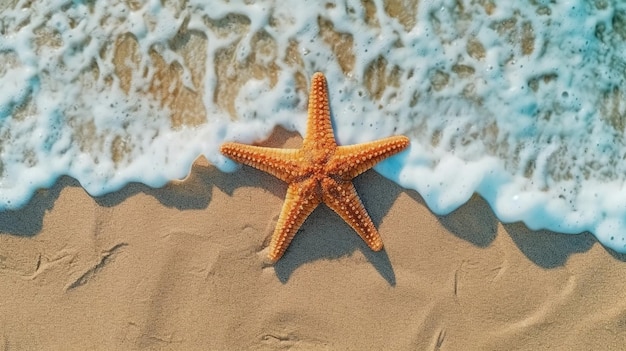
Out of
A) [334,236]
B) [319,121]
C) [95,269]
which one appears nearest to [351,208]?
[334,236]

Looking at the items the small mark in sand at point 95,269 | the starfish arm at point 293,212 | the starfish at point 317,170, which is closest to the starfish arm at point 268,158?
the starfish at point 317,170

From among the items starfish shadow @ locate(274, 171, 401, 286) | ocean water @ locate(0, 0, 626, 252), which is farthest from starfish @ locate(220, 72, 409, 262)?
ocean water @ locate(0, 0, 626, 252)

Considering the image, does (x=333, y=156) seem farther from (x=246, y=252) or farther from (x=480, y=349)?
(x=480, y=349)

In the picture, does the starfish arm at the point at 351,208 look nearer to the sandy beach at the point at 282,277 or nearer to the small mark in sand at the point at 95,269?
Result: the sandy beach at the point at 282,277

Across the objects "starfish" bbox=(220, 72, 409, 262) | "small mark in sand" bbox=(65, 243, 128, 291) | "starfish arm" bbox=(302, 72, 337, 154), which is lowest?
"small mark in sand" bbox=(65, 243, 128, 291)

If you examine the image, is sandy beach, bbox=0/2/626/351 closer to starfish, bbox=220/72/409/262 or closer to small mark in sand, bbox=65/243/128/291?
small mark in sand, bbox=65/243/128/291

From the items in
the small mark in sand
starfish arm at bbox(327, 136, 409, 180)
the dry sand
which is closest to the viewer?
starfish arm at bbox(327, 136, 409, 180)
